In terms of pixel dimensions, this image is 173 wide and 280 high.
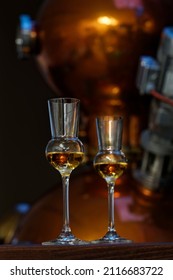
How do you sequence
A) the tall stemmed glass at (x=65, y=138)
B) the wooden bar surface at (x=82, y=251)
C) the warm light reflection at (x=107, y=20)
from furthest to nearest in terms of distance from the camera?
1. the warm light reflection at (x=107, y=20)
2. the tall stemmed glass at (x=65, y=138)
3. the wooden bar surface at (x=82, y=251)

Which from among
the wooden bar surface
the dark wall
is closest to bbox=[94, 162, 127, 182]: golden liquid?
the wooden bar surface

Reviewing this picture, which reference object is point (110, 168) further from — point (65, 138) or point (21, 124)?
A: point (21, 124)

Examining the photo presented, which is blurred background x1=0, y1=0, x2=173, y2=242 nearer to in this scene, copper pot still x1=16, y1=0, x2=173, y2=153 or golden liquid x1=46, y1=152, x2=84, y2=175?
copper pot still x1=16, y1=0, x2=173, y2=153

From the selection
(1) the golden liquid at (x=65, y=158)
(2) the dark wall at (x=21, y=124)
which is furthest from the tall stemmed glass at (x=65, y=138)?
(2) the dark wall at (x=21, y=124)

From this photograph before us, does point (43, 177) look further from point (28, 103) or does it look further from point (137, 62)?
point (137, 62)

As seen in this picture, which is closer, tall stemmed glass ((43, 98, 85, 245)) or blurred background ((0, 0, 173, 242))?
tall stemmed glass ((43, 98, 85, 245))

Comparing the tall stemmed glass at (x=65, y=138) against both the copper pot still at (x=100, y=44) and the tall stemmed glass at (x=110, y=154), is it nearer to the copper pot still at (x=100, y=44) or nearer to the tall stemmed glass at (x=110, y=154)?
the tall stemmed glass at (x=110, y=154)

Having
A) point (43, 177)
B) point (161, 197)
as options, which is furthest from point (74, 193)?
point (43, 177)

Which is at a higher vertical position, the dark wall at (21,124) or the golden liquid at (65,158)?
the golden liquid at (65,158)
